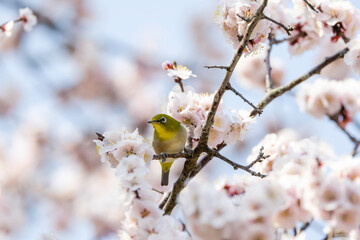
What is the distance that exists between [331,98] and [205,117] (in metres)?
2.09

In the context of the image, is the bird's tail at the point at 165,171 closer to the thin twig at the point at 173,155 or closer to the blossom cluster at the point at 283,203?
the thin twig at the point at 173,155

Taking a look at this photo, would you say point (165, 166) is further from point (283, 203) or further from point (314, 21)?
point (314, 21)

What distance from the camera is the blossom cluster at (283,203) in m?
1.33

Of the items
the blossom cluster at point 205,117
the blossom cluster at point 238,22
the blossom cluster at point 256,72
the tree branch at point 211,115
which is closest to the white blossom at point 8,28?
the blossom cluster at point 205,117

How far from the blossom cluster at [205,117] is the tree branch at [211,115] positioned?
25 cm

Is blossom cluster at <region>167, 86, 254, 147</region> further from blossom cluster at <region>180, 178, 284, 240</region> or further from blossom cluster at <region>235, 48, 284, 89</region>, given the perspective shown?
blossom cluster at <region>235, 48, 284, 89</region>

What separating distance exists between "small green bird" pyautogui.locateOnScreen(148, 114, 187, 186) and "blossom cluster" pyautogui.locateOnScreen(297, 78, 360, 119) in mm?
1965

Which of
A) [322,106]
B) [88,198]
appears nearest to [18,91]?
[88,198]

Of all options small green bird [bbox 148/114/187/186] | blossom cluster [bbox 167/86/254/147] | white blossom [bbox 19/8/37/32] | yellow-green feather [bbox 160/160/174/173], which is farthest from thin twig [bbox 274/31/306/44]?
white blossom [bbox 19/8/37/32]

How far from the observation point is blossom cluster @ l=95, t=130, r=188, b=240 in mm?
1774

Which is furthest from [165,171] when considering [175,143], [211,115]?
[211,115]

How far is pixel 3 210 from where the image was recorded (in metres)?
5.64

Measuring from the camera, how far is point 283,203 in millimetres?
1434

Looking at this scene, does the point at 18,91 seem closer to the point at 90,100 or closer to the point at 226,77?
the point at 90,100
